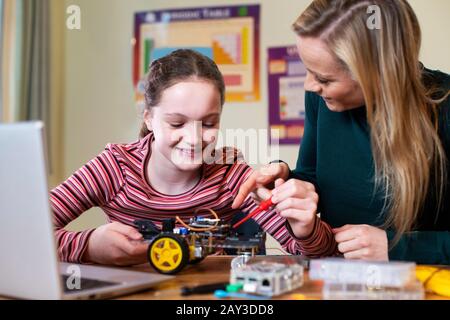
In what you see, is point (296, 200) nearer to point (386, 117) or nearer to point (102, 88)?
point (386, 117)

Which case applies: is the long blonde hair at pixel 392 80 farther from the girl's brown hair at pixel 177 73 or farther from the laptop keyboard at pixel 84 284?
the laptop keyboard at pixel 84 284

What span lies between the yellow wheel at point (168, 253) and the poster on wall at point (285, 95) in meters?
1.89

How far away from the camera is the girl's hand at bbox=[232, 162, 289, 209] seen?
1.09 metres

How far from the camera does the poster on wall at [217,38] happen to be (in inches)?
109

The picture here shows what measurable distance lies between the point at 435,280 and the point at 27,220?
21.9 inches

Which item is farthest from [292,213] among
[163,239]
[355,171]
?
[355,171]

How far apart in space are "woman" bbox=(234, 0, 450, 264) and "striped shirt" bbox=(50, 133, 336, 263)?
0.17 metres

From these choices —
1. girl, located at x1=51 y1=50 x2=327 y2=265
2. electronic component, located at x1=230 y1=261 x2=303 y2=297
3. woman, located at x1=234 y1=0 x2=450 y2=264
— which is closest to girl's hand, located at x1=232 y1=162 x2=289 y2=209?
woman, located at x1=234 y1=0 x2=450 y2=264

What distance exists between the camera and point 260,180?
1128mm

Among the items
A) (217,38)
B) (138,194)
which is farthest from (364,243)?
(217,38)

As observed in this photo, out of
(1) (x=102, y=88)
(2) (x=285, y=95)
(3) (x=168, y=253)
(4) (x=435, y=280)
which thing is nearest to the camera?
(4) (x=435, y=280)

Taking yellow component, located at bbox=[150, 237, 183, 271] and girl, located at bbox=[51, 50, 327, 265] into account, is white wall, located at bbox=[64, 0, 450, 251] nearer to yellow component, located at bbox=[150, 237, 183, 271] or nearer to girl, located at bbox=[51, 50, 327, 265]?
girl, located at bbox=[51, 50, 327, 265]
